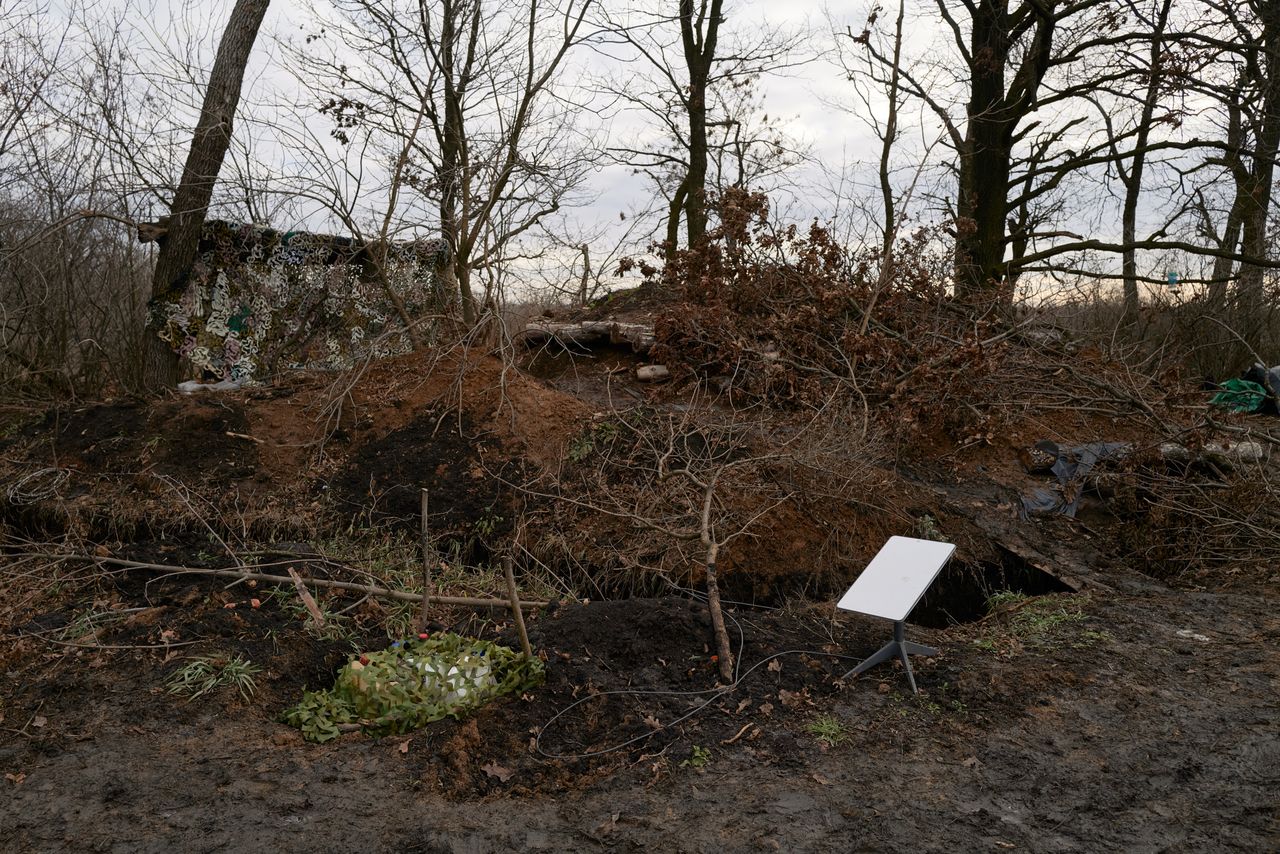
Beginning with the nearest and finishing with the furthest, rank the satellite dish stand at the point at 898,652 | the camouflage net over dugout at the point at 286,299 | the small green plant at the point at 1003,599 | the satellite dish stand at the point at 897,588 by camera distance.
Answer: the satellite dish stand at the point at 897,588
the satellite dish stand at the point at 898,652
the small green plant at the point at 1003,599
the camouflage net over dugout at the point at 286,299

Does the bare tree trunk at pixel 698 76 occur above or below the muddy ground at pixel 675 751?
above

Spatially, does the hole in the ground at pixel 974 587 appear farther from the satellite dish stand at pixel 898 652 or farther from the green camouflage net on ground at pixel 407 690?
the green camouflage net on ground at pixel 407 690

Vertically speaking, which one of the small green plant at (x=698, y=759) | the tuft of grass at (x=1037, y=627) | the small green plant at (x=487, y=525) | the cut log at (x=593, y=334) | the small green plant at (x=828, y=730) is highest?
the cut log at (x=593, y=334)

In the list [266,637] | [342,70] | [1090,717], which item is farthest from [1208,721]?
[342,70]

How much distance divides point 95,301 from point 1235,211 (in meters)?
13.4

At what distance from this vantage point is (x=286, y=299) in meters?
8.88

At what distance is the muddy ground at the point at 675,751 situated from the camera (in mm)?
3283

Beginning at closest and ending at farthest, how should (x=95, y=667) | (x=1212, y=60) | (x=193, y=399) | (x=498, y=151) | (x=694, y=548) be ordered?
1. (x=95, y=667)
2. (x=694, y=548)
3. (x=193, y=399)
4. (x=498, y=151)
5. (x=1212, y=60)

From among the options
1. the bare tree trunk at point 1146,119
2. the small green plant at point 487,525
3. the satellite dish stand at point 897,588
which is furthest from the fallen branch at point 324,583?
the bare tree trunk at point 1146,119

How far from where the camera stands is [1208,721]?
157 inches

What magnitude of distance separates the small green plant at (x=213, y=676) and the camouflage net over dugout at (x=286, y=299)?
4456 mm

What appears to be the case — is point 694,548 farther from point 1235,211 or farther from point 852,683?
point 1235,211

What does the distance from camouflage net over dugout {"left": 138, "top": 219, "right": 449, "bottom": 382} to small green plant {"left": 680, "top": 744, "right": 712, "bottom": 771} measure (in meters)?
5.56

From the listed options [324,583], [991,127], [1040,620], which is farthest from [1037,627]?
[991,127]
